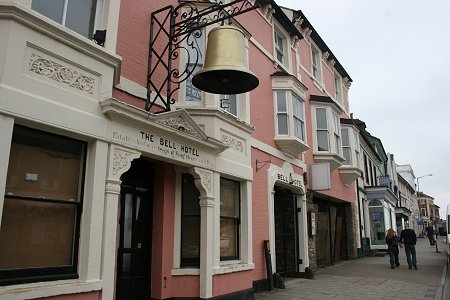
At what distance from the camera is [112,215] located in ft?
18.8

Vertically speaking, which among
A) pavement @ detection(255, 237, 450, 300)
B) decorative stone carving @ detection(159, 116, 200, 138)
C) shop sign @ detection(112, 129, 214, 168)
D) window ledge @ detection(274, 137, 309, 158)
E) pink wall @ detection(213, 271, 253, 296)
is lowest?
pavement @ detection(255, 237, 450, 300)

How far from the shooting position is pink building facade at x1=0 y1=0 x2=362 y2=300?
4887mm

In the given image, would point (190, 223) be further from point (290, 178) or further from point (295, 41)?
point (295, 41)

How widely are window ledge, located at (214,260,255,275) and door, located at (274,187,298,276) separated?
3467 millimetres

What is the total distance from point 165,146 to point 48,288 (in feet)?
9.87

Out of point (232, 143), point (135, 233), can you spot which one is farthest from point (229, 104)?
point (135, 233)

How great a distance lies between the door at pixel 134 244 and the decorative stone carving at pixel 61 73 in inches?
90.2

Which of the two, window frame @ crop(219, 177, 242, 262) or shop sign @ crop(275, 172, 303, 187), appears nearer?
window frame @ crop(219, 177, 242, 262)

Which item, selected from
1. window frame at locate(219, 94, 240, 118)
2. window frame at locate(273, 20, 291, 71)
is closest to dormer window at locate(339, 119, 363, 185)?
window frame at locate(273, 20, 291, 71)

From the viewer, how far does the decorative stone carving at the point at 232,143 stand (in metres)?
8.80

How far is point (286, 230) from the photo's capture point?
12.7 m

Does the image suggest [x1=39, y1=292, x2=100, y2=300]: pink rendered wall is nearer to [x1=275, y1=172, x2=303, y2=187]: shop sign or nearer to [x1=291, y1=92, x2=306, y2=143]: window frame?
[x1=275, y1=172, x2=303, y2=187]: shop sign

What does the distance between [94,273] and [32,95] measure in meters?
2.56

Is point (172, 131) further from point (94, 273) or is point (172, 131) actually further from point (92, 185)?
point (94, 273)
